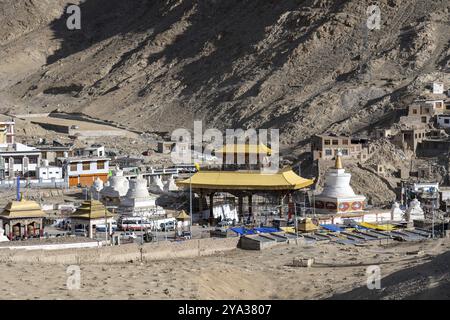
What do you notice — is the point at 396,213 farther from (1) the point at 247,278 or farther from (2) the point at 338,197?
(1) the point at 247,278

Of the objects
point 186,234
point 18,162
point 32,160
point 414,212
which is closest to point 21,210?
point 186,234

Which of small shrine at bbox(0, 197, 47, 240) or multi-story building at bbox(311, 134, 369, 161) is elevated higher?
multi-story building at bbox(311, 134, 369, 161)

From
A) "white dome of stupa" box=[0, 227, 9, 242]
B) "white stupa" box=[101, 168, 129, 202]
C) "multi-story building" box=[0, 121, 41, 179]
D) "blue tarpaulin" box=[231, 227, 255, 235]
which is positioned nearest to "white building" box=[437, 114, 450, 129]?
"white stupa" box=[101, 168, 129, 202]

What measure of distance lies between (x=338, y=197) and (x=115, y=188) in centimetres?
1105

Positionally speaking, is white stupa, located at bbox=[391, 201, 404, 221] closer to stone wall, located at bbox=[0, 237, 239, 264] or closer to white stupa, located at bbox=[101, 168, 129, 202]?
stone wall, located at bbox=[0, 237, 239, 264]

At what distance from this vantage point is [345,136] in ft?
236

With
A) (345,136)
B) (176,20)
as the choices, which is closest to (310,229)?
(345,136)

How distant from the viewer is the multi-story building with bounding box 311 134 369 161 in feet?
224

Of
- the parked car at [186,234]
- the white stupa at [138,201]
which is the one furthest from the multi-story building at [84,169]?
the parked car at [186,234]

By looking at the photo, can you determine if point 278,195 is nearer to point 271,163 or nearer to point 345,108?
point 271,163

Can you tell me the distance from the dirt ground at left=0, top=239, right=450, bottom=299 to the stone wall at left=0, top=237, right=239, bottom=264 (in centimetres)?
79

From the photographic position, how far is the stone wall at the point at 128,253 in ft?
127
